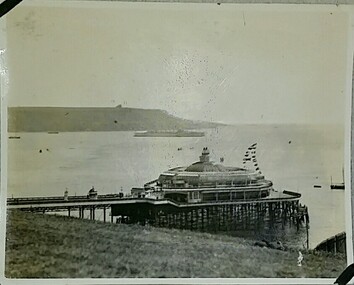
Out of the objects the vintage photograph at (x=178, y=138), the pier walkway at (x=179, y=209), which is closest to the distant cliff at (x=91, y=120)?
the vintage photograph at (x=178, y=138)

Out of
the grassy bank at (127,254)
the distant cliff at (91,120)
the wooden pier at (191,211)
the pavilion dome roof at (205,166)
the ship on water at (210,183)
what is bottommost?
the grassy bank at (127,254)

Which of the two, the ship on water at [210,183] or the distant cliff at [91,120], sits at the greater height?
the distant cliff at [91,120]

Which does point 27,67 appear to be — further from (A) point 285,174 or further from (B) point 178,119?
(A) point 285,174

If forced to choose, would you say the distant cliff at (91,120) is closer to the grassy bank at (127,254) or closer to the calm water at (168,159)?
the calm water at (168,159)

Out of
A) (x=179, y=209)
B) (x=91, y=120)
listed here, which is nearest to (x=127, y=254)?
(x=179, y=209)


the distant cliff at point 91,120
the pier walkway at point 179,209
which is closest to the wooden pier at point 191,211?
the pier walkway at point 179,209

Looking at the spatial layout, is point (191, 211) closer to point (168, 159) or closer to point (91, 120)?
point (168, 159)

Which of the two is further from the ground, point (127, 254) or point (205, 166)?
point (205, 166)
